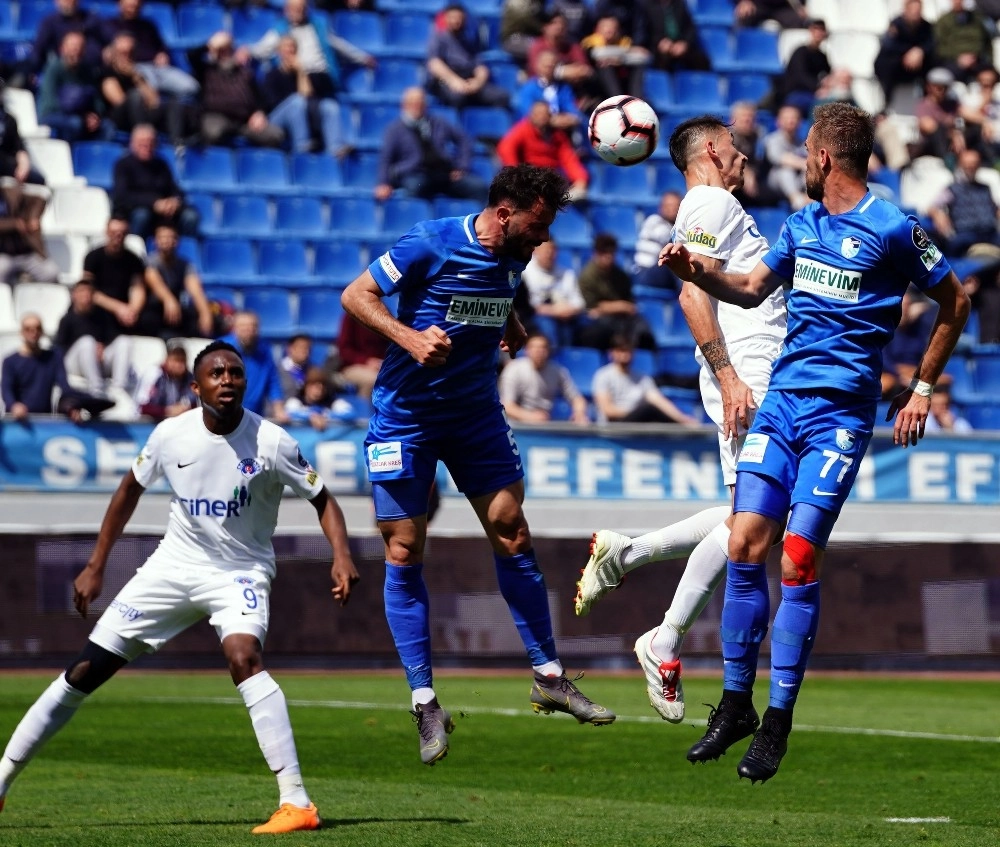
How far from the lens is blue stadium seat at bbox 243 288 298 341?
1869 cm

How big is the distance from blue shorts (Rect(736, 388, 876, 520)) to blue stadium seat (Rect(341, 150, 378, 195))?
13.8 m

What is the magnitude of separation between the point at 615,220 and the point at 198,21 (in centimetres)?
535

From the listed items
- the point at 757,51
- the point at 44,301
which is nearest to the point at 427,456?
the point at 44,301

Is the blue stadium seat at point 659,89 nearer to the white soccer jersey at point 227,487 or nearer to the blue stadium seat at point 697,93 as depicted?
the blue stadium seat at point 697,93

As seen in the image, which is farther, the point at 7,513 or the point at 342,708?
the point at 7,513

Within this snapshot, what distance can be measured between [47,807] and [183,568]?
1529 mm

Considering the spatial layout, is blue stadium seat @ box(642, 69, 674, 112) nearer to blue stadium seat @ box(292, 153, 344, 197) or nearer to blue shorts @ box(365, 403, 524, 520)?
blue stadium seat @ box(292, 153, 344, 197)

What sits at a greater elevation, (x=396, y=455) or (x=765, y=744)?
(x=396, y=455)

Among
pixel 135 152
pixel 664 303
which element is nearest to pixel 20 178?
pixel 135 152

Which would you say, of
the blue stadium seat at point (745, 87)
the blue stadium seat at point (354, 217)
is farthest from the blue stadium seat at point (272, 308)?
the blue stadium seat at point (745, 87)

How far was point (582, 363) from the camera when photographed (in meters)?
→ 18.5

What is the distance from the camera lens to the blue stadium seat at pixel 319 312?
61.8 feet

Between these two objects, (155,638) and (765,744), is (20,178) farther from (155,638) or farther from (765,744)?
(765,744)

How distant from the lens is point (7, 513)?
15.3 meters
